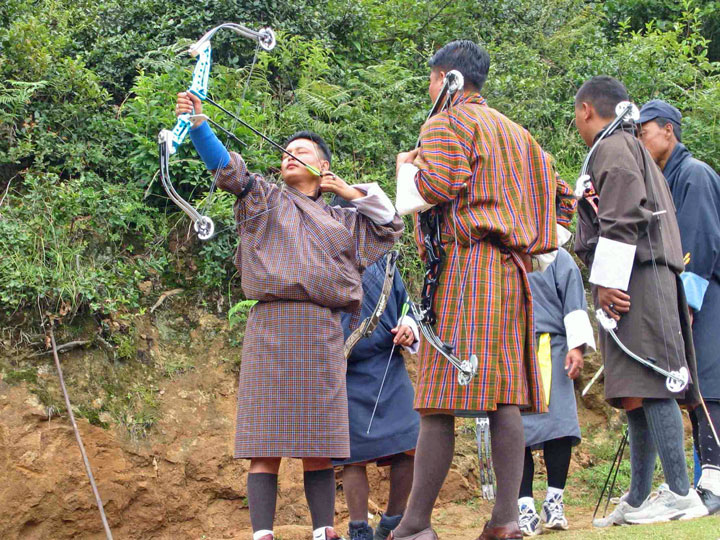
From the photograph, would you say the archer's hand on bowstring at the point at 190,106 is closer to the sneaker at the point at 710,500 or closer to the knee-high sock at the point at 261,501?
the knee-high sock at the point at 261,501

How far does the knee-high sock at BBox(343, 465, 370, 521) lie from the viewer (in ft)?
15.5

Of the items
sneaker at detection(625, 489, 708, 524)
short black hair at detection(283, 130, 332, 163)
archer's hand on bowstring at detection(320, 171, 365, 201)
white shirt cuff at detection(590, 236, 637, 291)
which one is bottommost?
sneaker at detection(625, 489, 708, 524)

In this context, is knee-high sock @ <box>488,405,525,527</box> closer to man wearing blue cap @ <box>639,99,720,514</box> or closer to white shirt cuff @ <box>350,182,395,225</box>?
white shirt cuff @ <box>350,182,395,225</box>

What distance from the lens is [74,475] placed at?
5477 mm

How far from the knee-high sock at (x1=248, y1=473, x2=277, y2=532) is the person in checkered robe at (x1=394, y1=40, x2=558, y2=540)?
0.59 m

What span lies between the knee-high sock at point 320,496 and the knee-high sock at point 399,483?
872 millimetres

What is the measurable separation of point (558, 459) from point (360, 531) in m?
1.38

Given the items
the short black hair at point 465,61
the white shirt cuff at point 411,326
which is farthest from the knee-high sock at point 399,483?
the short black hair at point 465,61

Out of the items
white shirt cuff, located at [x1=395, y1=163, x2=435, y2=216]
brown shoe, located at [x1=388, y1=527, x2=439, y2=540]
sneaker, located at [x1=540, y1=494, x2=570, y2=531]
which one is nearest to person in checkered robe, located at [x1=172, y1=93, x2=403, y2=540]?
brown shoe, located at [x1=388, y1=527, x2=439, y2=540]

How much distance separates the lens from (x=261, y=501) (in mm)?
3869

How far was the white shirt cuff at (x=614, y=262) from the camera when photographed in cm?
421

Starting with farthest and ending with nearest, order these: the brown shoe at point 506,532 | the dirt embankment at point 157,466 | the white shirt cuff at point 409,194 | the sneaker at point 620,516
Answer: the dirt embankment at point 157,466
the sneaker at point 620,516
the white shirt cuff at point 409,194
the brown shoe at point 506,532

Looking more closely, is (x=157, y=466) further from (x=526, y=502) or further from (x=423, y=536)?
(x=423, y=536)

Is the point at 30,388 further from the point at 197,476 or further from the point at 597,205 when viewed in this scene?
the point at 597,205
